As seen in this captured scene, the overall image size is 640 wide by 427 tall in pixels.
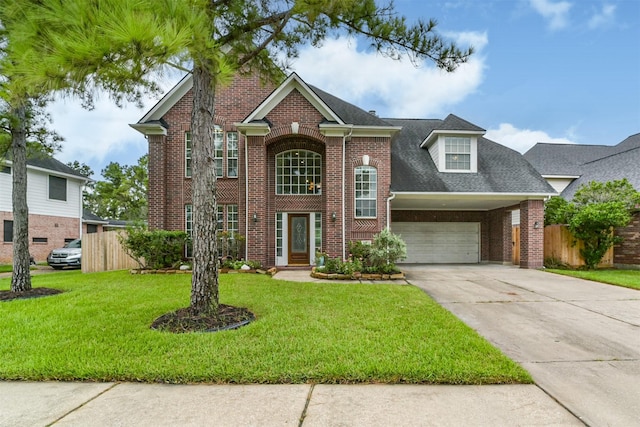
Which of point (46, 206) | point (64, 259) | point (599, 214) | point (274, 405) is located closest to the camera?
point (274, 405)

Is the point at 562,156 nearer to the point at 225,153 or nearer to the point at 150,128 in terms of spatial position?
the point at 225,153

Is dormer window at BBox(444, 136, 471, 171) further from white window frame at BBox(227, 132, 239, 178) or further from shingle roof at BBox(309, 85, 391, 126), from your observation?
white window frame at BBox(227, 132, 239, 178)

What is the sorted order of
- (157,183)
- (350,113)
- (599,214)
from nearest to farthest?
(599,214)
(157,183)
(350,113)

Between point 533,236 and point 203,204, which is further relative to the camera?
point 533,236

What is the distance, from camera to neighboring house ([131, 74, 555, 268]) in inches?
436

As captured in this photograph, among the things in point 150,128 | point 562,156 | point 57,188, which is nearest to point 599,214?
point 562,156

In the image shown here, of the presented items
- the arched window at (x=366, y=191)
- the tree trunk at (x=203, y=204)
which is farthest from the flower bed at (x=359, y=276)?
the tree trunk at (x=203, y=204)

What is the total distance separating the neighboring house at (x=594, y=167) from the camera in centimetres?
1137

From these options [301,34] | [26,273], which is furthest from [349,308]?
[26,273]

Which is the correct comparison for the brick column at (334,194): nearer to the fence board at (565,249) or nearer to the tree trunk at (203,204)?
the tree trunk at (203,204)

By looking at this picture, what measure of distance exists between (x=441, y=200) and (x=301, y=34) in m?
9.03

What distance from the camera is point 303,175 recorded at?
11898mm

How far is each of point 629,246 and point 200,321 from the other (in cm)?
1448

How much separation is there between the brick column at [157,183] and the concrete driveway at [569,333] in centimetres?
911
